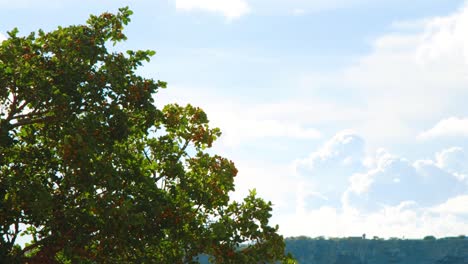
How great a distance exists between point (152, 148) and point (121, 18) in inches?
160

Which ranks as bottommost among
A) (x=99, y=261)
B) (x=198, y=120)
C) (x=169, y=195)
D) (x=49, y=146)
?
(x=99, y=261)

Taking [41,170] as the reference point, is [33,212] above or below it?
below

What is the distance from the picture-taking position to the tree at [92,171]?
16844 millimetres

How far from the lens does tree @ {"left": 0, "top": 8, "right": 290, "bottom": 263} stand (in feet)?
55.3

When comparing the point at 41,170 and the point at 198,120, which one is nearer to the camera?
the point at 41,170

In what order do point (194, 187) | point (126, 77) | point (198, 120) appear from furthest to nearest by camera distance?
point (198, 120) < point (194, 187) < point (126, 77)

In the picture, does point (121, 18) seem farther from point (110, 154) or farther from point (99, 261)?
point (99, 261)

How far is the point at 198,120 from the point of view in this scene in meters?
21.5

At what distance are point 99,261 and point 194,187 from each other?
11.3 feet

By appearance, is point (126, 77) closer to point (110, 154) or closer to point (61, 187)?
point (110, 154)

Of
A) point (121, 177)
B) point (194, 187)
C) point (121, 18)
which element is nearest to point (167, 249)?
point (194, 187)

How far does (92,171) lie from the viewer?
655 inches

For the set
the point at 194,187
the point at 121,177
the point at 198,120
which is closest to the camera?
the point at 121,177

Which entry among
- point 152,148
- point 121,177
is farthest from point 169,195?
point 152,148
